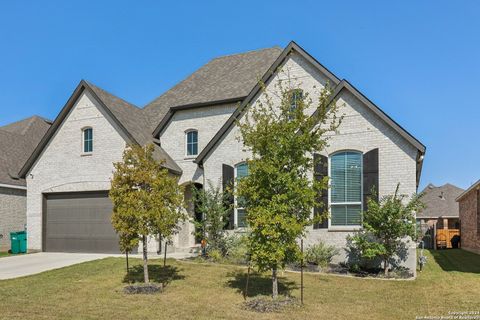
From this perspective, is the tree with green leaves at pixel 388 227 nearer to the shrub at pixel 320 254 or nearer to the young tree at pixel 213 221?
the shrub at pixel 320 254

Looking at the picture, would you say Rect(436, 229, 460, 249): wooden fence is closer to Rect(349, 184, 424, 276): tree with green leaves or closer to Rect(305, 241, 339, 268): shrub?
Rect(349, 184, 424, 276): tree with green leaves

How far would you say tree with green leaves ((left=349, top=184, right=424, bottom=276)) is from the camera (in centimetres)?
1259

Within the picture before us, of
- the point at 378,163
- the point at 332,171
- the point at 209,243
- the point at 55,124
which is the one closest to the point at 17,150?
the point at 55,124

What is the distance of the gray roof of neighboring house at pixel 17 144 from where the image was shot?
22609mm

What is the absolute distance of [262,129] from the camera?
9.42 m

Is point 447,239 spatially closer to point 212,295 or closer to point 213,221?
point 213,221

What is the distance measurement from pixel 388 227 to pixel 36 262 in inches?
517

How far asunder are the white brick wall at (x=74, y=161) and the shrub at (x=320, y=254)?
31.4ft

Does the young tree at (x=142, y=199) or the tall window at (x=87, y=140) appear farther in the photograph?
the tall window at (x=87, y=140)

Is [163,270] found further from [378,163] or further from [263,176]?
[378,163]

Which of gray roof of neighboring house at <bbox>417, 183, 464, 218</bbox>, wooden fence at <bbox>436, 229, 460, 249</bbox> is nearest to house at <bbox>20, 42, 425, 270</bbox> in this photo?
wooden fence at <bbox>436, 229, 460, 249</bbox>

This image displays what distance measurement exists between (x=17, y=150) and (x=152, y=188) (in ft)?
59.4

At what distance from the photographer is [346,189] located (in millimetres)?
14609

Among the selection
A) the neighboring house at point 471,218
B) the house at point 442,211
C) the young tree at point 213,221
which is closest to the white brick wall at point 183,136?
the young tree at point 213,221
